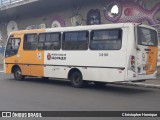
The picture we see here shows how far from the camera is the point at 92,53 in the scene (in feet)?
48.2

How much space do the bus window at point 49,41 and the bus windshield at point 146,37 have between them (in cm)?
421

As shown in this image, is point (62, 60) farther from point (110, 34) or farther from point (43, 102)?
point (43, 102)

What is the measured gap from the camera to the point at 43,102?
36.6 feet

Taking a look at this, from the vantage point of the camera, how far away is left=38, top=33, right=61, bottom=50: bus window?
16438mm

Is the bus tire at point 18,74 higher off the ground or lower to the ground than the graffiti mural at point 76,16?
lower

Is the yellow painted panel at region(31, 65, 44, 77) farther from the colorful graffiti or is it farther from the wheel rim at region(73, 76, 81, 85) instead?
the colorful graffiti

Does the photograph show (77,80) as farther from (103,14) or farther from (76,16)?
(76,16)

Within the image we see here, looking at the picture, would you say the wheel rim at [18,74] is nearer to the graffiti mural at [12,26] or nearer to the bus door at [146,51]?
the bus door at [146,51]

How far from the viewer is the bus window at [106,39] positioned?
44.9 feet

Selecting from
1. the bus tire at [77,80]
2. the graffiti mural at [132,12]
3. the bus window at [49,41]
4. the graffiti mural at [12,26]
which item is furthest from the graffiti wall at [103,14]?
the bus tire at [77,80]

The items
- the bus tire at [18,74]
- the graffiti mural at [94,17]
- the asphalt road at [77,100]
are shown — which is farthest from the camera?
the graffiti mural at [94,17]

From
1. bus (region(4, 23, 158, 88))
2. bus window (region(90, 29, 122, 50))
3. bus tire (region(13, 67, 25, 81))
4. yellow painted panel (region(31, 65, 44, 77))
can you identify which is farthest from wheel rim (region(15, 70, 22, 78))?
bus window (region(90, 29, 122, 50))

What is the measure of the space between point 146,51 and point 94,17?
10.4 m

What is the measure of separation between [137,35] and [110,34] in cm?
113
